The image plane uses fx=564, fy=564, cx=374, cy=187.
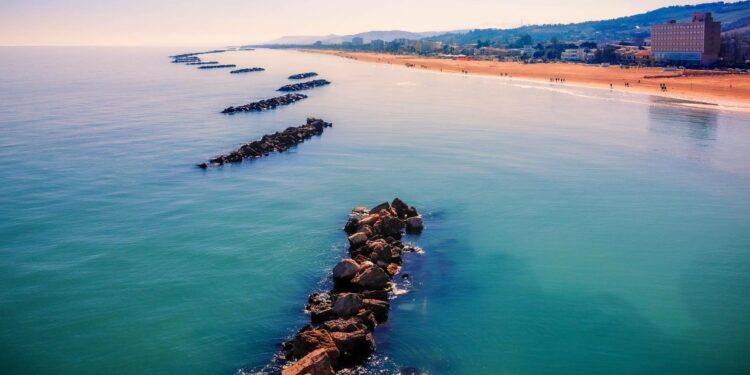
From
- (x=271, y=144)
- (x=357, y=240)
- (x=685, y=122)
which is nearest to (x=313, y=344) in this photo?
(x=357, y=240)

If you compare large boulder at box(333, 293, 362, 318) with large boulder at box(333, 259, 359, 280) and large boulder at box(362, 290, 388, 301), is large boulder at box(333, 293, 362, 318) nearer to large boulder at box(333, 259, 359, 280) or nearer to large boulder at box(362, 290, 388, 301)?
large boulder at box(362, 290, 388, 301)

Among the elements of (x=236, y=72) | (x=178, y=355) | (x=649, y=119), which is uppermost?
(x=236, y=72)

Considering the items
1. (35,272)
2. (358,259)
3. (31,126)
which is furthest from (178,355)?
(31,126)

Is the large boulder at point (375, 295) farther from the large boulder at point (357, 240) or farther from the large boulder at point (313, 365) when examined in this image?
the large boulder at point (357, 240)

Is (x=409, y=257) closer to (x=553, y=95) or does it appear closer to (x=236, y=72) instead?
(x=553, y=95)

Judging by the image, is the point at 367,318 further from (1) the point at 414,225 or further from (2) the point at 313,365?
(1) the point at 414,225

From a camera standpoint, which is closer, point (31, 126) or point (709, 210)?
point (709, 210)

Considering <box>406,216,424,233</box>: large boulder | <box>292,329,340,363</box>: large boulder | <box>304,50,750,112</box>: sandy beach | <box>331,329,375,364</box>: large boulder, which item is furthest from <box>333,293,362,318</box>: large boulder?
<box>304,50,750,112</box>: sandy beach
